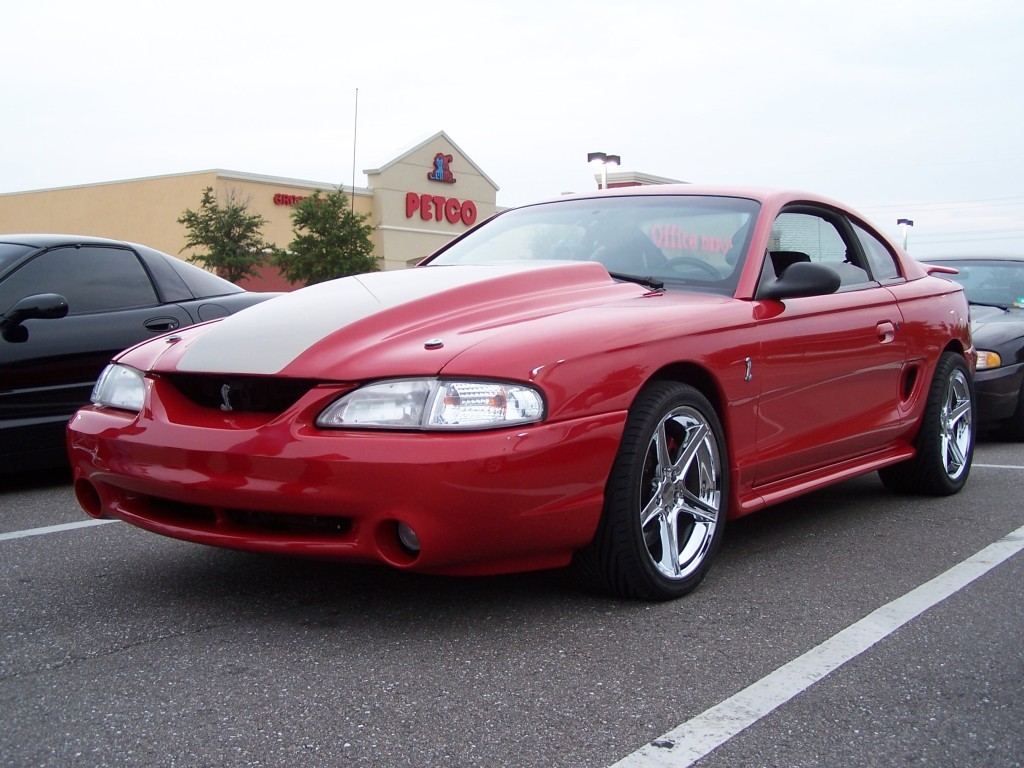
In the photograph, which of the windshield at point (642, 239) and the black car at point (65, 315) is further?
the black car at point (65, 315)

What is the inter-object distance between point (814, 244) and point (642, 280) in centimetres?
111

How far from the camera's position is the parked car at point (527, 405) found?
3.07m

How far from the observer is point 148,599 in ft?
11.7

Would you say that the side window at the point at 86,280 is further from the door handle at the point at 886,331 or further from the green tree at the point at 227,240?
the green tree at the point at 227,240

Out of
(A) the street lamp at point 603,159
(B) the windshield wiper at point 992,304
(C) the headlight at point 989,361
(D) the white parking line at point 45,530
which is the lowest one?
(D) the white parking line at point 45,530

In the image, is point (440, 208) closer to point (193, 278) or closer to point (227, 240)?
point (227, 240)

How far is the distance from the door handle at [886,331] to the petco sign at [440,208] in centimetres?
4104

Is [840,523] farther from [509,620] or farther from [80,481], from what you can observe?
[80,481]

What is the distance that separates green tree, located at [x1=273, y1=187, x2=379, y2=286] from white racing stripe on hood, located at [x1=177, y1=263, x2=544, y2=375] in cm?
3177

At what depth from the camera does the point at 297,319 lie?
357 centimetres

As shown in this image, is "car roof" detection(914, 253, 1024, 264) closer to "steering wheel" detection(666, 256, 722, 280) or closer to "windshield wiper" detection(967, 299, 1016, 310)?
"windshield wiper" detection(967, 299, 1016, 310)

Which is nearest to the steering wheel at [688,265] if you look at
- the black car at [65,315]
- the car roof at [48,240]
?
the black car at [65,315]

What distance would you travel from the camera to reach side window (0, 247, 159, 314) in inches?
238

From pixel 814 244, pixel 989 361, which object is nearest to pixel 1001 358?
pixel 989 361
